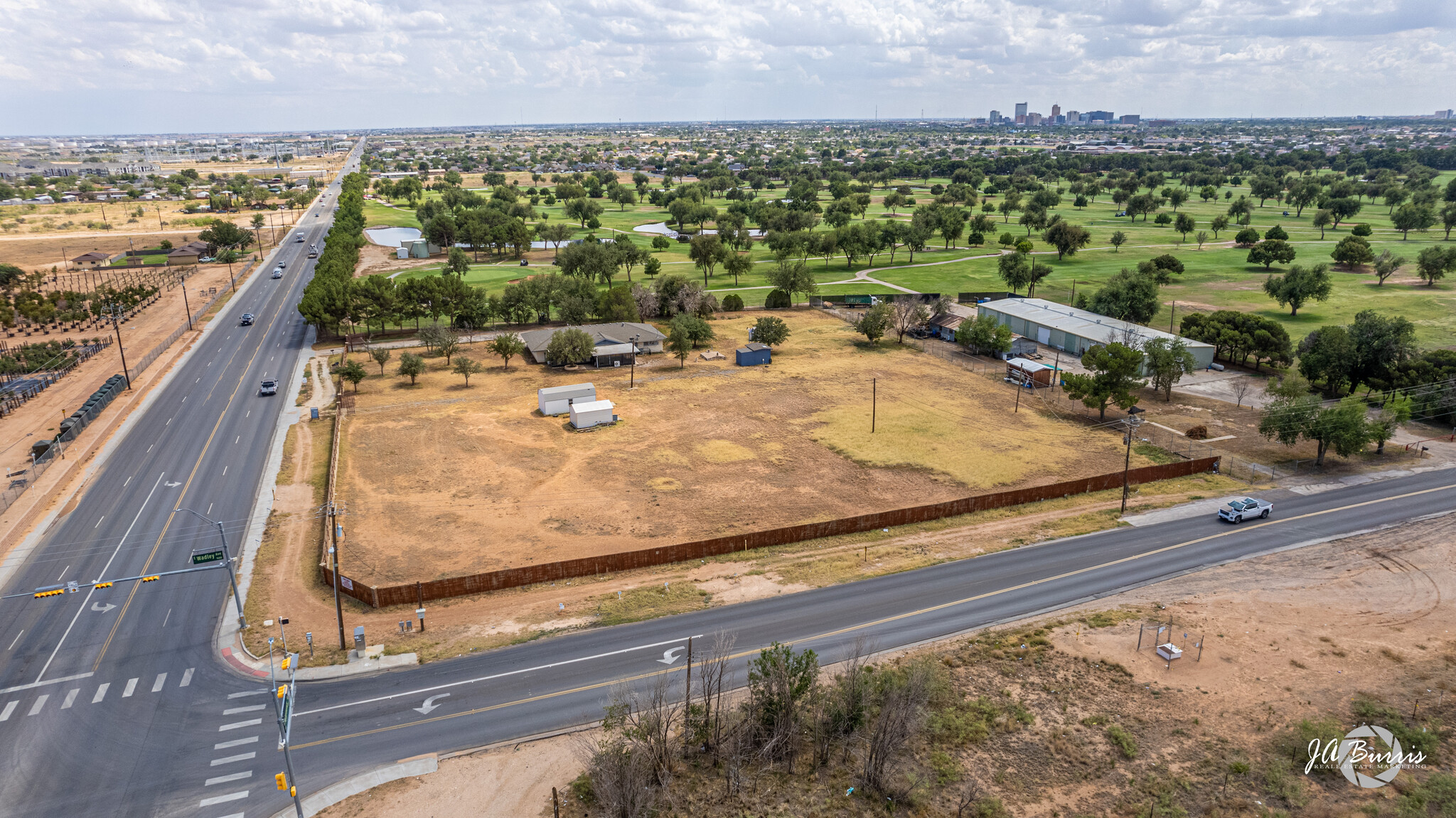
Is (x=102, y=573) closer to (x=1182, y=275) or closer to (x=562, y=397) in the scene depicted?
(x=562, y=397)

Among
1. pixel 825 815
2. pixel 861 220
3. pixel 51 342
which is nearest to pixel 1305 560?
pixel 825 815

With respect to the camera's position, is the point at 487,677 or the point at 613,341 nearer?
the point at 487,677

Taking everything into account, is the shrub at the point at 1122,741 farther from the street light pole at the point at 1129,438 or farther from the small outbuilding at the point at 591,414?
the small outbuilding at the point at 591,414

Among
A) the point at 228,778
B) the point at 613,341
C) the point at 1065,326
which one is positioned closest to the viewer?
the point at 228,778

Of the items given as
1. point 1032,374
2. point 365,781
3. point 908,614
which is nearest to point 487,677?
point 365,781

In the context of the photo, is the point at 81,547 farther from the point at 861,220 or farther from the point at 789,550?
the point at 861,220

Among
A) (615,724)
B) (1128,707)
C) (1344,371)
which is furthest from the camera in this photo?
(1344,371)
